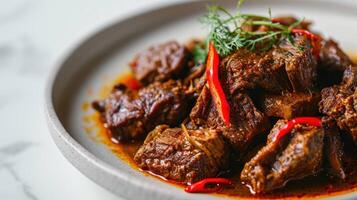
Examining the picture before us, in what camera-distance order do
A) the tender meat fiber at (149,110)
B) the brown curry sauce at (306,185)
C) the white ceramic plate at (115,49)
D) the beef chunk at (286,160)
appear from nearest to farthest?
the beef chunk at (286,160), the brown curry sauce at (306,185), the white ceramic plate at (115,49), the tender meat fiber at (149,110)

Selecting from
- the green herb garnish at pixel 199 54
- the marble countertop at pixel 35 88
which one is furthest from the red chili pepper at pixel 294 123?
the marble countertop at pixel 35 88

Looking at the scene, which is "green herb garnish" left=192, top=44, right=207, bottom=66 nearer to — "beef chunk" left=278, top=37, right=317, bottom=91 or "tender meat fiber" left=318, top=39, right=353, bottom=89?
"beef chunk" left=278, top=37, right=317, bottom=91

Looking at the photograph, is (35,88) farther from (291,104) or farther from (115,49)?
(291,104)

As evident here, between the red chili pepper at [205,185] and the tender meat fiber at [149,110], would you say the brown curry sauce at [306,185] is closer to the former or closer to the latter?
the red chili pepper at [205,185]

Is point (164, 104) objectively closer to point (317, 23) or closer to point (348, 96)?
point (348, 96)

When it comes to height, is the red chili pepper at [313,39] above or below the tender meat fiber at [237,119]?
above

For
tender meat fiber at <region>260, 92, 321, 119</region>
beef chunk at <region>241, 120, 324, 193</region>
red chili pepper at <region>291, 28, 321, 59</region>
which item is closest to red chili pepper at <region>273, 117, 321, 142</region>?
beef chunk at <region>241, 120, 324, 193</region>
